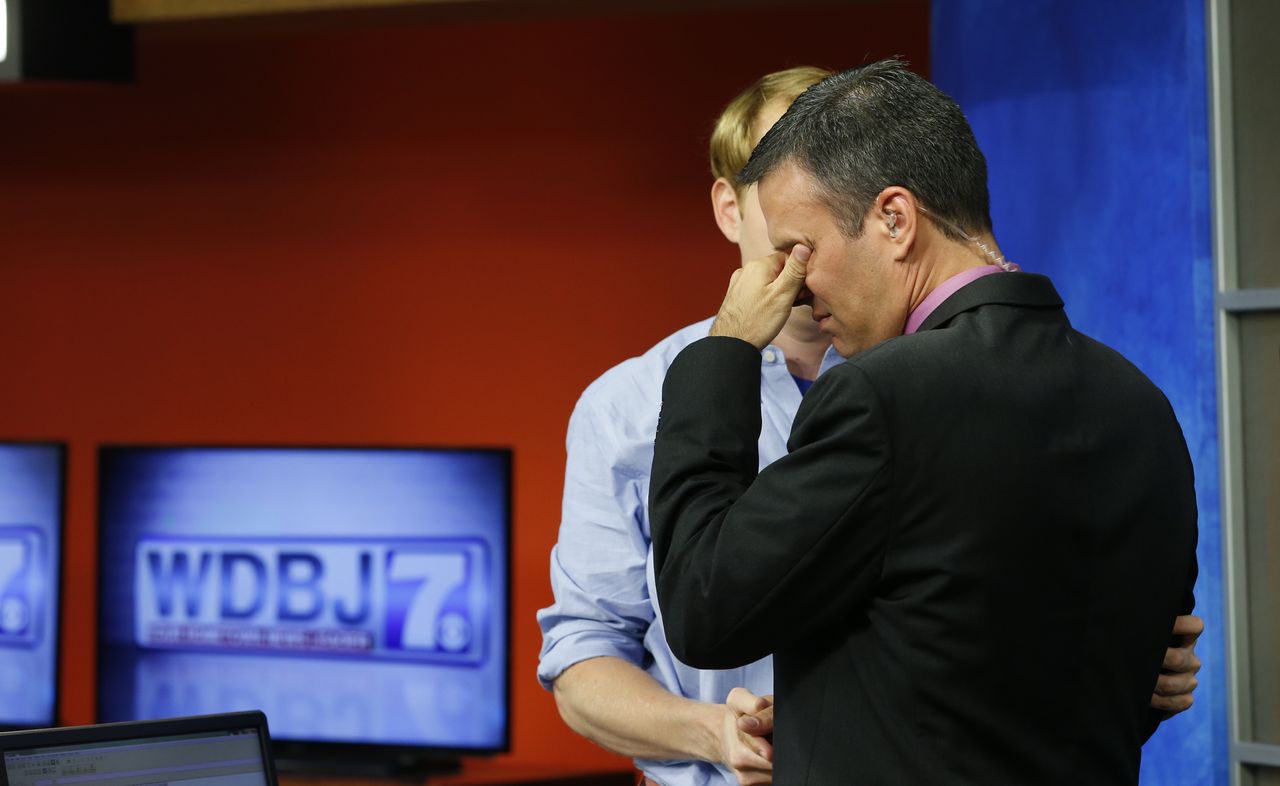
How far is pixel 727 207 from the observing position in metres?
1.78

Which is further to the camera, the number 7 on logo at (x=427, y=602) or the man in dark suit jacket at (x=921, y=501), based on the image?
the number 7 on logo at (x=427, y=602)

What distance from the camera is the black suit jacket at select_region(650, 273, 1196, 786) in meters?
1.02

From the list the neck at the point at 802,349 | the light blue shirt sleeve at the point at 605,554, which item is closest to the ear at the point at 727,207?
the neck at the point at 802,349

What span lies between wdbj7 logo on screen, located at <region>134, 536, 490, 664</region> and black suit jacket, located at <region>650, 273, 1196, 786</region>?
2.20 meters

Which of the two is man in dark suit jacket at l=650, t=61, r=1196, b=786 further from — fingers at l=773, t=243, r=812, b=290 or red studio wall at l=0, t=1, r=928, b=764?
red studio wall at l=0, t=1, r=928, b=764

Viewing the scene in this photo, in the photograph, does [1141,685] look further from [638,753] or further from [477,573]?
[477,573]

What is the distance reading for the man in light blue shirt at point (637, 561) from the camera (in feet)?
4.97

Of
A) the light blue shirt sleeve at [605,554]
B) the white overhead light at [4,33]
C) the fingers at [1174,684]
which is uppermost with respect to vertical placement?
the white overhead light at [4,33]

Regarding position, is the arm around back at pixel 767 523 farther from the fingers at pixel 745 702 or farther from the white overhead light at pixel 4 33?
the white overhead light at pixel 4 33

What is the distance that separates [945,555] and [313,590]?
8.30 ft

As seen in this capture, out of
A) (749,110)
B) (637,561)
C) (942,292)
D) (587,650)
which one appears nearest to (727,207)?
(749,110)

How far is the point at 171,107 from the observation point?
3873mm

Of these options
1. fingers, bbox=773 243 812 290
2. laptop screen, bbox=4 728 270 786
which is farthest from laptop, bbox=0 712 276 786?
fingers, bbox=773 243 812 290

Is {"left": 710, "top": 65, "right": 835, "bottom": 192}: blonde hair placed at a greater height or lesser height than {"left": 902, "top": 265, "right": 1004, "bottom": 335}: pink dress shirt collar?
greater
